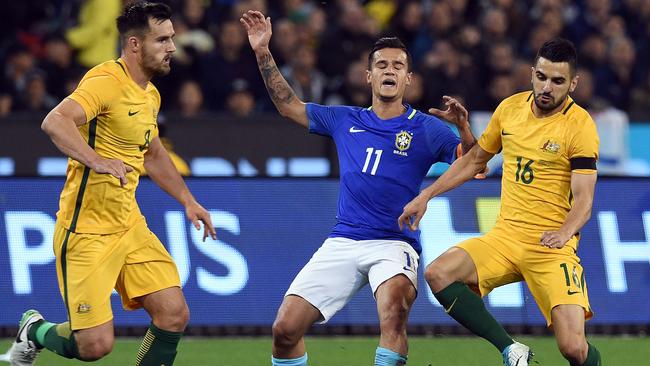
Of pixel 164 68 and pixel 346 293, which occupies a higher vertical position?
pixel 164 68

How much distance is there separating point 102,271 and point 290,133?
6.35 metres

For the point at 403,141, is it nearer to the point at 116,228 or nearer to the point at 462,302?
the point at 462,302

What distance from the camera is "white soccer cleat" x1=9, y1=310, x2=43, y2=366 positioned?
8.98 meters

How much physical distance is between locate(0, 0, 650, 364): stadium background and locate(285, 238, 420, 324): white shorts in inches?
125

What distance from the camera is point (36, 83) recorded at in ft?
Result: 50.0

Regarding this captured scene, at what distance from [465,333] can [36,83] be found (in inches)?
229

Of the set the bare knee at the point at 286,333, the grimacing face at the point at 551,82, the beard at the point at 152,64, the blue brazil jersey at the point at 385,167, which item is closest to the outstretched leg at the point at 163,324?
the bare knee at the point at 286,333

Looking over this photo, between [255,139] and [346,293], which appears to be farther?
[255,139]

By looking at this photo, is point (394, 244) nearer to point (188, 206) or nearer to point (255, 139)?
point (188, 206)

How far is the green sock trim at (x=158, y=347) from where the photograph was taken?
8.59 m

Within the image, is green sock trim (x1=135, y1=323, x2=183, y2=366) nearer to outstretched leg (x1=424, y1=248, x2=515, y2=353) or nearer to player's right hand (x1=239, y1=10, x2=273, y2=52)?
outstretched leg (x1=424, y1=248, x2=515, y2=353)

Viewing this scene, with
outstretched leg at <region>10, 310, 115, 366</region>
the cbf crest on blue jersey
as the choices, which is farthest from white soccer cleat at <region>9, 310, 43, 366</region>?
the cbf crest on blue jersey

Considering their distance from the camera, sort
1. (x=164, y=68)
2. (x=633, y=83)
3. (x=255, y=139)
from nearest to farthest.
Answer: (x=164, y=68)
(x=255, y=139)
(x=633, y=83)

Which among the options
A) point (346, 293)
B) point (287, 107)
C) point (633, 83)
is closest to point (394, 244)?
point (346, 293)
